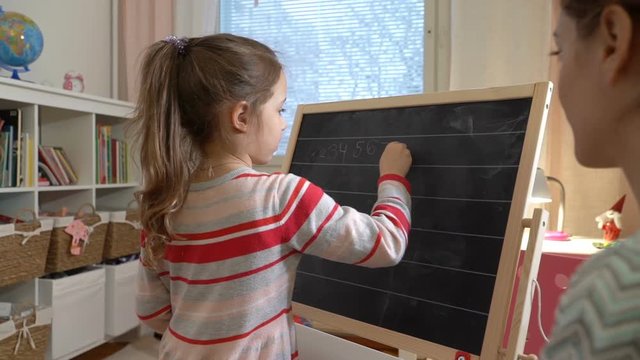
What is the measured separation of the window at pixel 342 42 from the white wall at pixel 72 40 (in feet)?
2.78

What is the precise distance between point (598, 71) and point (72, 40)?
3.29m

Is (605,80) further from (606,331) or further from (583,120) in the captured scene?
(606,331)

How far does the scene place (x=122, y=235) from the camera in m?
2.89

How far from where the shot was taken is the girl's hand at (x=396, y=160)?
49.6 inches

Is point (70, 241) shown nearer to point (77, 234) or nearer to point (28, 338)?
point (77, 234)

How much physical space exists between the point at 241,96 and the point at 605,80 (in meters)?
0.69

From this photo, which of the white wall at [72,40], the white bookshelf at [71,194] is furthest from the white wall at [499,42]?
the white wall at [72,40]

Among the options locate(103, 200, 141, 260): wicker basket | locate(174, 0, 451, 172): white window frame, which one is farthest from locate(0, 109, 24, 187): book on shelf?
locate(174, 0, 451, 172): white window frame

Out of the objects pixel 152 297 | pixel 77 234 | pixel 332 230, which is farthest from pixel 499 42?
pixel 77 234

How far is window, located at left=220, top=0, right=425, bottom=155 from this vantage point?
300cm

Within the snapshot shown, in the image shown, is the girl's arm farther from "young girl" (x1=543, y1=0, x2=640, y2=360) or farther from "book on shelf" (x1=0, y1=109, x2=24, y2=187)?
"book on shelf" (x1=0, y1=109, x2=24, y2=187)

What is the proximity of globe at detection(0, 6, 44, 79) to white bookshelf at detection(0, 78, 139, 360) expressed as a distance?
18 centimetres

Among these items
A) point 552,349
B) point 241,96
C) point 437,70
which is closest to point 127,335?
point 437,70

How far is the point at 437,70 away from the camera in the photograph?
2.92m
